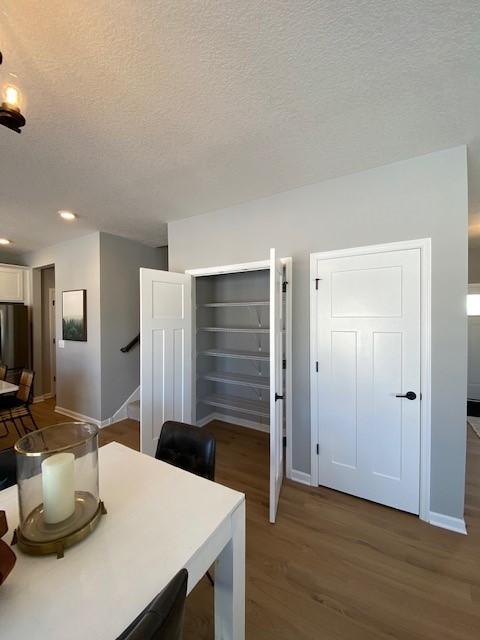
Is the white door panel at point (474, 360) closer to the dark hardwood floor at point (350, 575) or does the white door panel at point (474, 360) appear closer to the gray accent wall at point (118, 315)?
the dark hardwood floor at point (350, 575)

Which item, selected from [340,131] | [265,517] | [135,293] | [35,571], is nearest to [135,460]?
[35,571]

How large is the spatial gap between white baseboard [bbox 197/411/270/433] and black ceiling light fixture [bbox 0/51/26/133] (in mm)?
3574

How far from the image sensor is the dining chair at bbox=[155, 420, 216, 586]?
1561 mm

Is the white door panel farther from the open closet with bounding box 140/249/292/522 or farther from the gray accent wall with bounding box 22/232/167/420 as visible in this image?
the gray accent wall with bounding box 22/232/167/420

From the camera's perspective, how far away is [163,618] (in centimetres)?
55

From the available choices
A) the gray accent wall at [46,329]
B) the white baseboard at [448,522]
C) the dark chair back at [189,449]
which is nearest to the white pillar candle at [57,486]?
the dark chair back at [189,449]

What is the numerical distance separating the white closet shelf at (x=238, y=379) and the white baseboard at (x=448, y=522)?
1.74 m

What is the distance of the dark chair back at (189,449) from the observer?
1.56 metres

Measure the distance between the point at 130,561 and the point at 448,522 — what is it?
2317 millimetres

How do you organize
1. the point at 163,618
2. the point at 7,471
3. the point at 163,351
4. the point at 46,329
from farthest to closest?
the point at 46,329 → the point at 163,351 → the point at 7,471 → the point at 163,618

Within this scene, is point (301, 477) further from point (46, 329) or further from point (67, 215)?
Result: point (46, 329)

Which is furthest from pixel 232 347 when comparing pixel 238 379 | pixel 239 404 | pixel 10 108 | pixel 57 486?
pixel 10 108

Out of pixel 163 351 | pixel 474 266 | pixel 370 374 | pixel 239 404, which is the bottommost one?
pixel 239 404

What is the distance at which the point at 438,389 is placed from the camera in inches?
77.9
